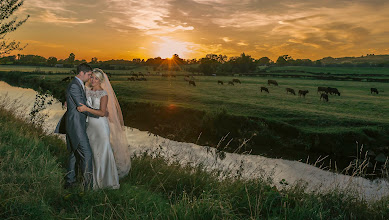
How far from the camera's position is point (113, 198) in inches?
216

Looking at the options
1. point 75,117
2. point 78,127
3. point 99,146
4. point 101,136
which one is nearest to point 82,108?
point 75,117

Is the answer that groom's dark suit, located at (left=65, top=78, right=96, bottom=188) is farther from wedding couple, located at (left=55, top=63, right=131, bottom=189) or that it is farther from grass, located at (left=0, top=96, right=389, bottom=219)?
grass, located at (left=0, top=96, right=389, bottom=219)

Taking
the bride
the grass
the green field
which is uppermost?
the bride

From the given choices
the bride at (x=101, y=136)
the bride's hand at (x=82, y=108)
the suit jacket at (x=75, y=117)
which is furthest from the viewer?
the bride at (x=101, y=136)

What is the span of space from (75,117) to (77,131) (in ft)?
0.95

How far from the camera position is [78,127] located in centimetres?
604

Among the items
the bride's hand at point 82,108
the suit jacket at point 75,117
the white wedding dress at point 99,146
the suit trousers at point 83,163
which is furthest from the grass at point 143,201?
the bride's hand at point 82,108

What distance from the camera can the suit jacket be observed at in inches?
235

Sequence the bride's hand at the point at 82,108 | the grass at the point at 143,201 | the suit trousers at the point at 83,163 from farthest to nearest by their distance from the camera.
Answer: the suit trousers at the point at 83,163, the bride's hand at the point at 82,108, the grass at the point at 143,201

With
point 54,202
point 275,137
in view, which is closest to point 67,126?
point 54,202

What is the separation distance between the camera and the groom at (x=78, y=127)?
236 inches

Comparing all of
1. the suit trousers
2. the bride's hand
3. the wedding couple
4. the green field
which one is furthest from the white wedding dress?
the green field

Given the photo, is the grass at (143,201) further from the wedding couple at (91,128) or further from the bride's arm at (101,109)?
the bride's arm at (101,109)

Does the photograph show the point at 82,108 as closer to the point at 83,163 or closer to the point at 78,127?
the point at 78,127
